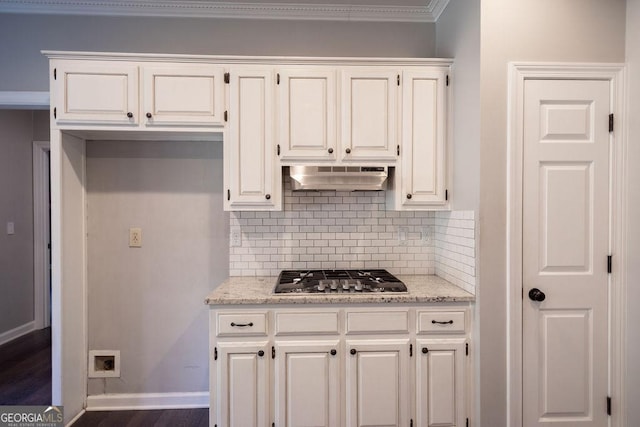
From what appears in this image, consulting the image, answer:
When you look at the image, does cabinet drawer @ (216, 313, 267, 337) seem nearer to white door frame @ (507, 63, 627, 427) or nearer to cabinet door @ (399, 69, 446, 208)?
cabinet door @ (399, 69, 446, 208)

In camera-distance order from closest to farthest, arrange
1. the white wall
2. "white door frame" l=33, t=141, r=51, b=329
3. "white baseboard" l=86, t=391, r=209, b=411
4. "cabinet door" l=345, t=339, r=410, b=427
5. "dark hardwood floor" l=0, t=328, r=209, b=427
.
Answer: the white wall, "cabinet door" l=345, t=339, r=410, b=427, "dark hardwood floor" l=0, t=328, r=209, b=427, "white baseboard" l=86, t=391, r=209, b=411, "white door frame" l=33, t=141, r=51, b=329

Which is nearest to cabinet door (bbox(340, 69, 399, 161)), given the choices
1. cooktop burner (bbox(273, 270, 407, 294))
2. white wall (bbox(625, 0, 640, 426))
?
cooktop burner (bbox(273, 270, 407, 294))

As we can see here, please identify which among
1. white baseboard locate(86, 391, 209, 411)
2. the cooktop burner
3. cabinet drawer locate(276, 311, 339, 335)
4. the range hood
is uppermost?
the range hood

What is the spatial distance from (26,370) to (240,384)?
2.45m

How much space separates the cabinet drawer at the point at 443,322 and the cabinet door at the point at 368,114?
Answer: 981 mm

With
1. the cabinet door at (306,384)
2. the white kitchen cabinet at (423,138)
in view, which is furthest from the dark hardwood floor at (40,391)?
the white kitchen cabinet at (423,138)

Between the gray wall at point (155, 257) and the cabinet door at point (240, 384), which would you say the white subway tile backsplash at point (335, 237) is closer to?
the gray wall at point (155, 257)

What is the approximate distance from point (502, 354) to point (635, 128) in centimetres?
136

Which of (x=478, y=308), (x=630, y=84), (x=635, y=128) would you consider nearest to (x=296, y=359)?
(x=478, y=308)

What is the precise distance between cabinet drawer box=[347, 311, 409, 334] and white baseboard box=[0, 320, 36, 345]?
3.82 m

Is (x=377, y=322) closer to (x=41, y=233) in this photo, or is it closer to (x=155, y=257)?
(x=155, y=257)

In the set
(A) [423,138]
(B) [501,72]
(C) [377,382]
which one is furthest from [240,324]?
(B) [501,72]

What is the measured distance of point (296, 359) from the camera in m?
1.80

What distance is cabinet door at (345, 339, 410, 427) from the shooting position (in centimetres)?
181
